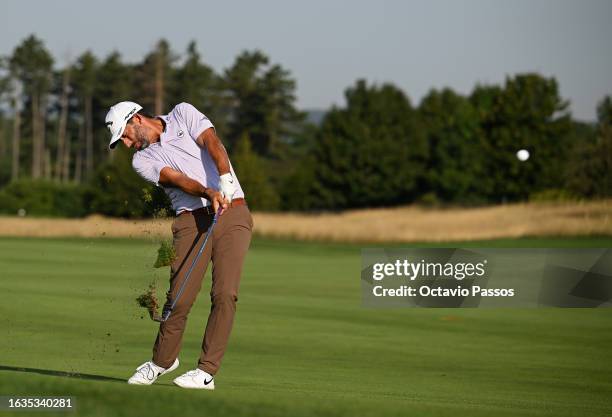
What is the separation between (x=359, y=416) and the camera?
714 centimetres

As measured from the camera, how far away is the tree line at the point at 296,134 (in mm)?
90188

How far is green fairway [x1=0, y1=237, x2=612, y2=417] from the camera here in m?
7.70

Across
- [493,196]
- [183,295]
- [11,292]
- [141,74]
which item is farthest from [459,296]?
[141,74]

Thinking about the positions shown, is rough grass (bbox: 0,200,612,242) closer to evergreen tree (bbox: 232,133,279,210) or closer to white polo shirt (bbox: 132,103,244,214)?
evergreen tree (bbox: 232,133,279,210)

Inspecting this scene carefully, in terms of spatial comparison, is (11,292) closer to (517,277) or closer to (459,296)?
(459,296)

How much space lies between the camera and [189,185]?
28.1 ft

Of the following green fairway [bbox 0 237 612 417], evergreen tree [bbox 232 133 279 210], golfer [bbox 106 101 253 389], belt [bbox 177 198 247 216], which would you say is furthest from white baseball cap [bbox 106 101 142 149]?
evergreen tree [bbox 232 133 279 210]

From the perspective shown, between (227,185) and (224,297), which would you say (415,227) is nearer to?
(224,297)

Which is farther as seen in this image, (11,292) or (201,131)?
(11,292)

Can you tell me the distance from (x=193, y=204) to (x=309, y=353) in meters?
5.35

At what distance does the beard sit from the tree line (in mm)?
68688

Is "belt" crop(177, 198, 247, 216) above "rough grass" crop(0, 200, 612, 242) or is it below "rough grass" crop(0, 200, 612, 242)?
above

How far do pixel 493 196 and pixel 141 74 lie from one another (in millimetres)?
35456

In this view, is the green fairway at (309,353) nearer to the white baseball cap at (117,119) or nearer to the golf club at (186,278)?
the golf club at (186,278)
